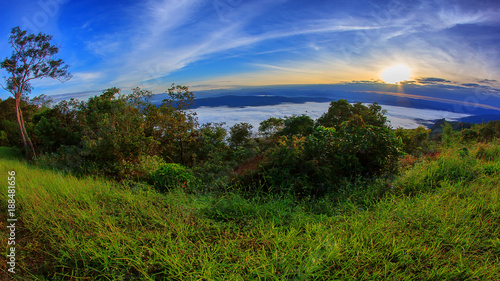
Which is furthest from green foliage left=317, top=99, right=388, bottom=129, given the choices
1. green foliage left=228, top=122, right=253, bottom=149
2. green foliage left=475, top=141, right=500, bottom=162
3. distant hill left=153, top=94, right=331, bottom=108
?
distant hill left=153, top=94, right=331, bottom=108

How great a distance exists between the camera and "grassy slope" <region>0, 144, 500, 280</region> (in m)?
1.99

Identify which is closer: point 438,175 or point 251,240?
point 251,240

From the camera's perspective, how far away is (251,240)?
2.38 meters

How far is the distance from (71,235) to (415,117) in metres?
33.1

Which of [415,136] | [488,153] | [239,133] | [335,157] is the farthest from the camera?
[415,136]

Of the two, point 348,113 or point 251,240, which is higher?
point 348,113

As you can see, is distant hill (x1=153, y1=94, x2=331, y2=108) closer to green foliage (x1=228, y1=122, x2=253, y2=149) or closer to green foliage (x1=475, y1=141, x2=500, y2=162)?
green foliage (x1=228, y1=122, x2=253, y2=149)

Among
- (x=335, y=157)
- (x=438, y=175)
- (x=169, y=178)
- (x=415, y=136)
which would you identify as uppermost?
(x=335, y=157)

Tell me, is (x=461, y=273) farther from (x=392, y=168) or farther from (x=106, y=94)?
(x=106, y=94)

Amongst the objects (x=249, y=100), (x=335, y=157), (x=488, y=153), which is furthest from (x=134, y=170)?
(x=249, y=100)

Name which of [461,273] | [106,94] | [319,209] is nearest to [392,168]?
[319,209]

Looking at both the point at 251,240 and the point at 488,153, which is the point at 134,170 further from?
the point at 488,153

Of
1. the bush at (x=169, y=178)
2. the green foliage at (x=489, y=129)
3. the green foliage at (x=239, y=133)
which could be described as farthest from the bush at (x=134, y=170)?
the green foliage at (x=489, y=129)

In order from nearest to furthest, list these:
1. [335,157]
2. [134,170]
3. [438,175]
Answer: [438,175]
[335,157]
[134,170]
